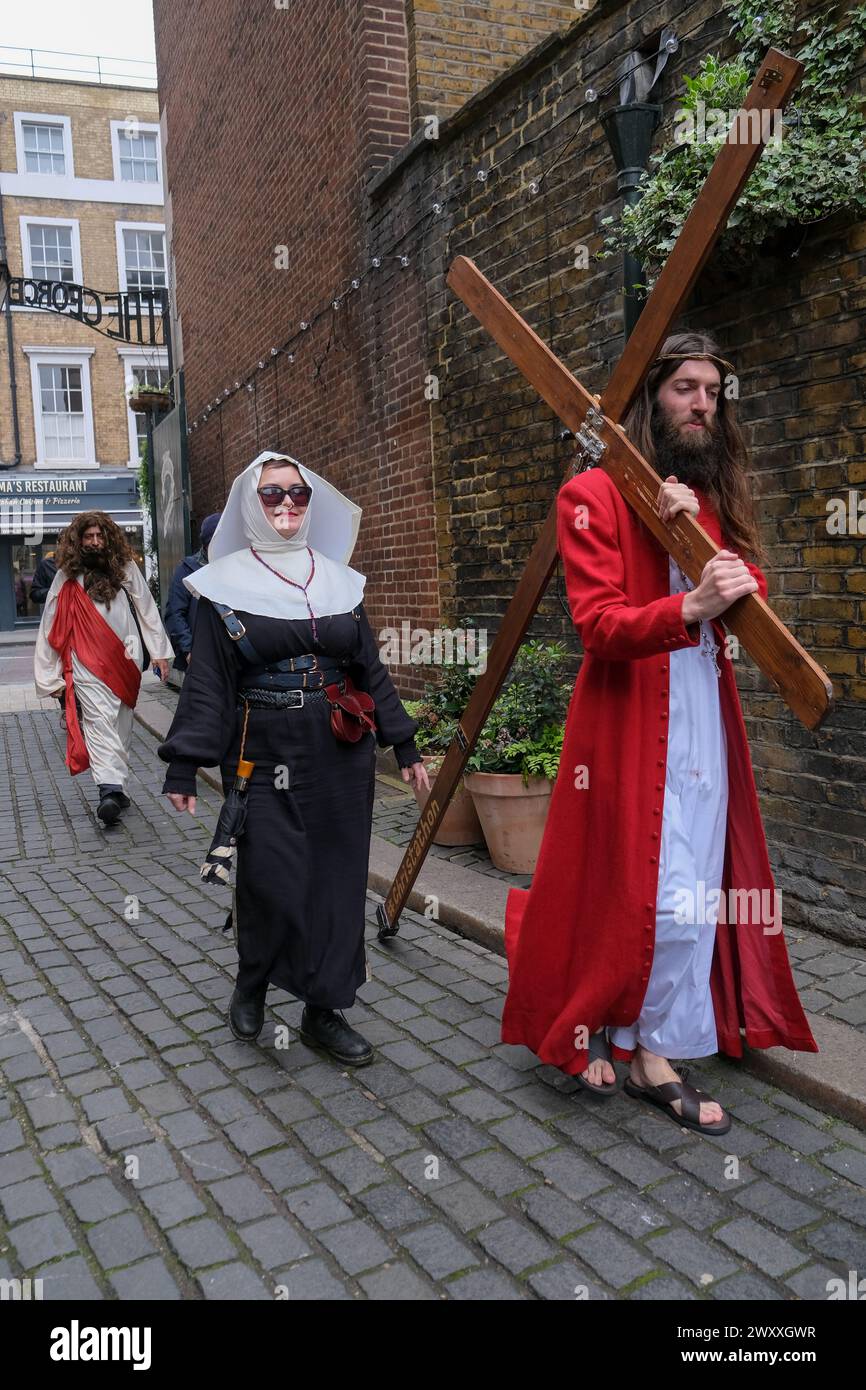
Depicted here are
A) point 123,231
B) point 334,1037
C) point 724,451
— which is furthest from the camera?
point 123,231

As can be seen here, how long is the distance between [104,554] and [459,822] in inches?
124

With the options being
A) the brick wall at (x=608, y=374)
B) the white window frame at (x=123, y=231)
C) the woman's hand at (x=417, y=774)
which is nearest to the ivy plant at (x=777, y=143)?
the brick wall at (x=608, y=374)

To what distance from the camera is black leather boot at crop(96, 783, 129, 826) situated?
6.78 m

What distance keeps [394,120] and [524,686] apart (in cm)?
472

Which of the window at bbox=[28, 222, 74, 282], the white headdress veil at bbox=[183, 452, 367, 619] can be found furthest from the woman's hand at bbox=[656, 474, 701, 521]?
the window at bbox=[28, 222, 74, 282]

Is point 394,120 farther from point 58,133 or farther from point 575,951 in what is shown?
point 58,133

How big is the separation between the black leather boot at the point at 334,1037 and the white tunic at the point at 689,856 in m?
1.00

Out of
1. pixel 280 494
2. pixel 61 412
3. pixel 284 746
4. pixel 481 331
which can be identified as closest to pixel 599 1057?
pixel 284 746

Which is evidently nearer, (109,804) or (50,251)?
(109,804)

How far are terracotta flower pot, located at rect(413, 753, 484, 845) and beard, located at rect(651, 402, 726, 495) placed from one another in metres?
2.88

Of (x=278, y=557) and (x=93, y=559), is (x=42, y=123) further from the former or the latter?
(x=278, y=557)

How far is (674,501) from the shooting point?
260 cm

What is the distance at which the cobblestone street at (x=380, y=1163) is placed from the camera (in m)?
2.42

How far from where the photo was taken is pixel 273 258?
10.2m
